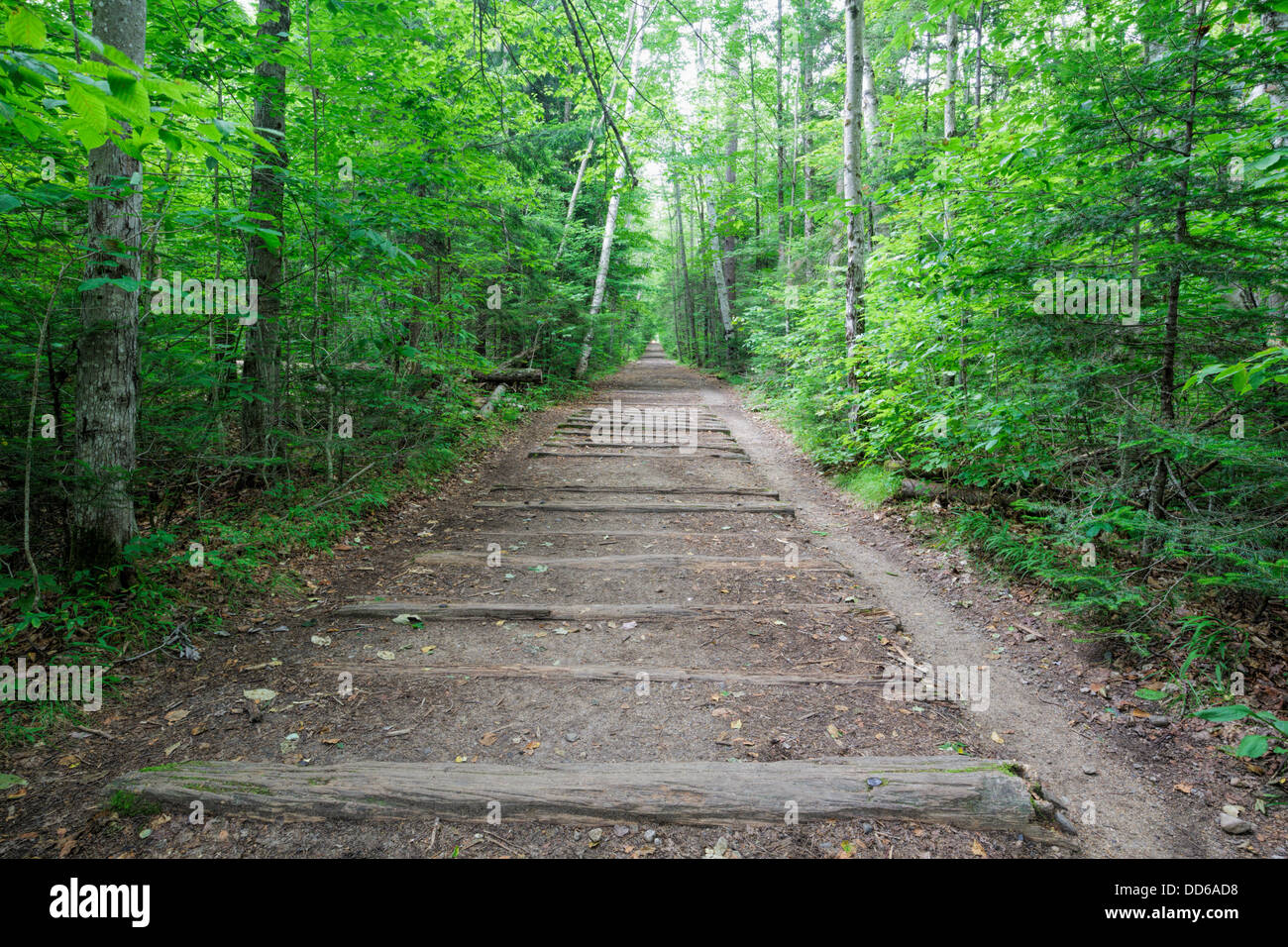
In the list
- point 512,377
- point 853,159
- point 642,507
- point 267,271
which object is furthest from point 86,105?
point 512,377

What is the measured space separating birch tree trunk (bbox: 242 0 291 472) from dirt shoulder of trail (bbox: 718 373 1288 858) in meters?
6.20

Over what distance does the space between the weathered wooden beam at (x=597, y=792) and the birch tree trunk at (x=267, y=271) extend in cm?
378

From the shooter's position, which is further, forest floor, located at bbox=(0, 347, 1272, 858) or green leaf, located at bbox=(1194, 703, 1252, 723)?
forest floor, located at bbox=(0, 347, 1272, 858)

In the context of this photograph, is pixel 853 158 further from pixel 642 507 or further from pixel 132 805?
pixel 132 805

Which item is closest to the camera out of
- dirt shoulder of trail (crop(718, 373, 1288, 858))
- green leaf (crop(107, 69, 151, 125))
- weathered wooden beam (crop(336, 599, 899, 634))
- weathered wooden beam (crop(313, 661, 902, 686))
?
green leaf (crop(107, 69, 151, 125))

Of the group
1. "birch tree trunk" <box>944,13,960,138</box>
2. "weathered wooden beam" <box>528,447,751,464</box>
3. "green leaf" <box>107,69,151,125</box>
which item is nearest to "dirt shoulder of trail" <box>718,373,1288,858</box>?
"weathered wooden beam" <box>528,447,751,464</box>

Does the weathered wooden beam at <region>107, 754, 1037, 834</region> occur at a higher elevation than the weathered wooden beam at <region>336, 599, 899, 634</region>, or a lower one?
lower

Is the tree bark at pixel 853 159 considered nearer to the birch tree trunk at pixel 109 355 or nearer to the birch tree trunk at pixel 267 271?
the birch tree trunk at pixel 267 271

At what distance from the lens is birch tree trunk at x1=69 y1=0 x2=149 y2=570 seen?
340cm

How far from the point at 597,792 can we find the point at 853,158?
30.5 feet

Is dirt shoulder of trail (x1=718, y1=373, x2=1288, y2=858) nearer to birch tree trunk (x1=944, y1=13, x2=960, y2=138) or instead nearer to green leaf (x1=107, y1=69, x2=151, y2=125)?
green leaf (x1=107, y1=69, x2=151, y2=125)

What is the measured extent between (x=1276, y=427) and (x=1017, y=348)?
5.72 ft

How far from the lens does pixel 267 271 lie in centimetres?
582

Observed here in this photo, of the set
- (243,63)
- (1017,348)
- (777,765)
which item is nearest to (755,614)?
(777,765)
